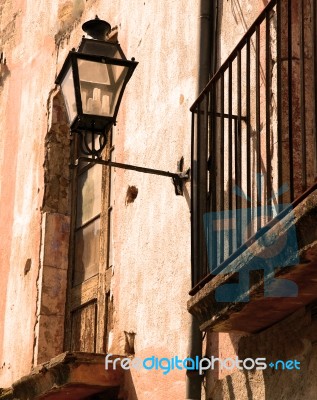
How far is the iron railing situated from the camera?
224 inches

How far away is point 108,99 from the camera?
6676mm

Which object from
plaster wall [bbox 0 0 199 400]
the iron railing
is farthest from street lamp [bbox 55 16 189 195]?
plaster wall [bbox 0 0 199 400]

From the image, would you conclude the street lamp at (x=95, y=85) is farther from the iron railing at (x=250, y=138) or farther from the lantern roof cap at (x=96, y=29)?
the iron railing at (x=250, y=138)

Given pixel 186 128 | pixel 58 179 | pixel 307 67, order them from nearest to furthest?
pixel 307 67, pixel 186 128, pixel 58 179

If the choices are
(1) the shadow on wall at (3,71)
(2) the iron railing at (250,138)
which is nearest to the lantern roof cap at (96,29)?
(2) the iron railing at (250,138)

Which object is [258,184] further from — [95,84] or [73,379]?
[73,379]

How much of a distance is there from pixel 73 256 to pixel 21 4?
3.04 meters

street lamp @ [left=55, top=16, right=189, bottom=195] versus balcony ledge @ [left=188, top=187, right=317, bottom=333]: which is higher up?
street lamp @ [left=55, top=16, right=189, bottom=195]

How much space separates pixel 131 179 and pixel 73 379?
153 centimetres

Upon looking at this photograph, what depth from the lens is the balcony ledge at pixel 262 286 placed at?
4.82 m

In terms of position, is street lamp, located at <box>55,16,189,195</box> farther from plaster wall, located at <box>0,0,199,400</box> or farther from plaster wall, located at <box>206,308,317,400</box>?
plaster wall, located at <box>206,308,317,400</box>

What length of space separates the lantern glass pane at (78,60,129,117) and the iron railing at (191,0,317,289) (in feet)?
1.65

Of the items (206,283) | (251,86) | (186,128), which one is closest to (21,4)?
(186,128)

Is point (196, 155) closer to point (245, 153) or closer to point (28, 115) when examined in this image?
point (245, 153)
